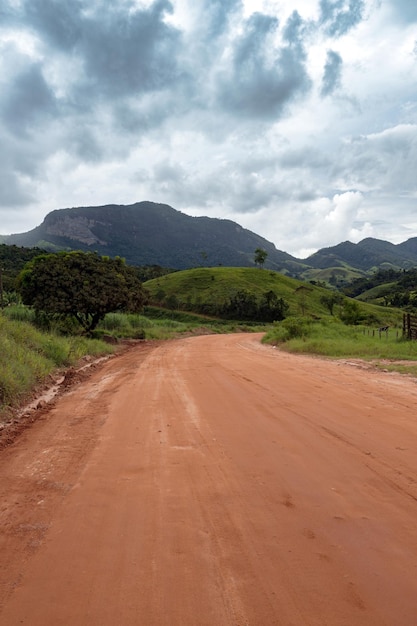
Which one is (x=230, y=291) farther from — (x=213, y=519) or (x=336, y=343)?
(x=213, y=519)

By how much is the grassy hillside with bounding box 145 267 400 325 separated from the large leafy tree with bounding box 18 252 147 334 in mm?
48990

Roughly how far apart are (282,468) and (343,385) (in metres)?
5.49

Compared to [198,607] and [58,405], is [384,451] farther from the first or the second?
[58,405]

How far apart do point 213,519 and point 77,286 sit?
22764 millimetres

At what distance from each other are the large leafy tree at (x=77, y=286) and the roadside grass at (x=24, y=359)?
6.37 metres

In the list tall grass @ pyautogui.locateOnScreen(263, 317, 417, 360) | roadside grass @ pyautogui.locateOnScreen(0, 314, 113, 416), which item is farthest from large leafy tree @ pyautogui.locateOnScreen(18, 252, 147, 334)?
tall grass @ pyautogui.locateOnScreen(263, 317, 417, 360)

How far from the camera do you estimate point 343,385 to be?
32.7ft

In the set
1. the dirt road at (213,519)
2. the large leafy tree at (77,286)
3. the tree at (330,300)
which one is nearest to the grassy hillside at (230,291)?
the tree at (330,300)

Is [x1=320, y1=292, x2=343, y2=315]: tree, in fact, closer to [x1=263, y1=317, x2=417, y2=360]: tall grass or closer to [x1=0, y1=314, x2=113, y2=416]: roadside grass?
[x1=263, y1=317, x2=417, y2=360]: tall grass

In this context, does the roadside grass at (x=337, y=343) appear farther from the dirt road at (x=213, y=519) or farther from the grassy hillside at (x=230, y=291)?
the grassy hillside at (x=230, y=291)

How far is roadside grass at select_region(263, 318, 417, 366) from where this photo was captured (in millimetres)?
16719

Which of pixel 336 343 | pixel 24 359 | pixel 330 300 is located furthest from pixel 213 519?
pixel 330 300

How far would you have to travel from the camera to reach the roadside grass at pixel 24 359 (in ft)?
29.2

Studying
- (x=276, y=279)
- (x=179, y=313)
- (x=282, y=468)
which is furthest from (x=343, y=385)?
(x=276, y=279)
